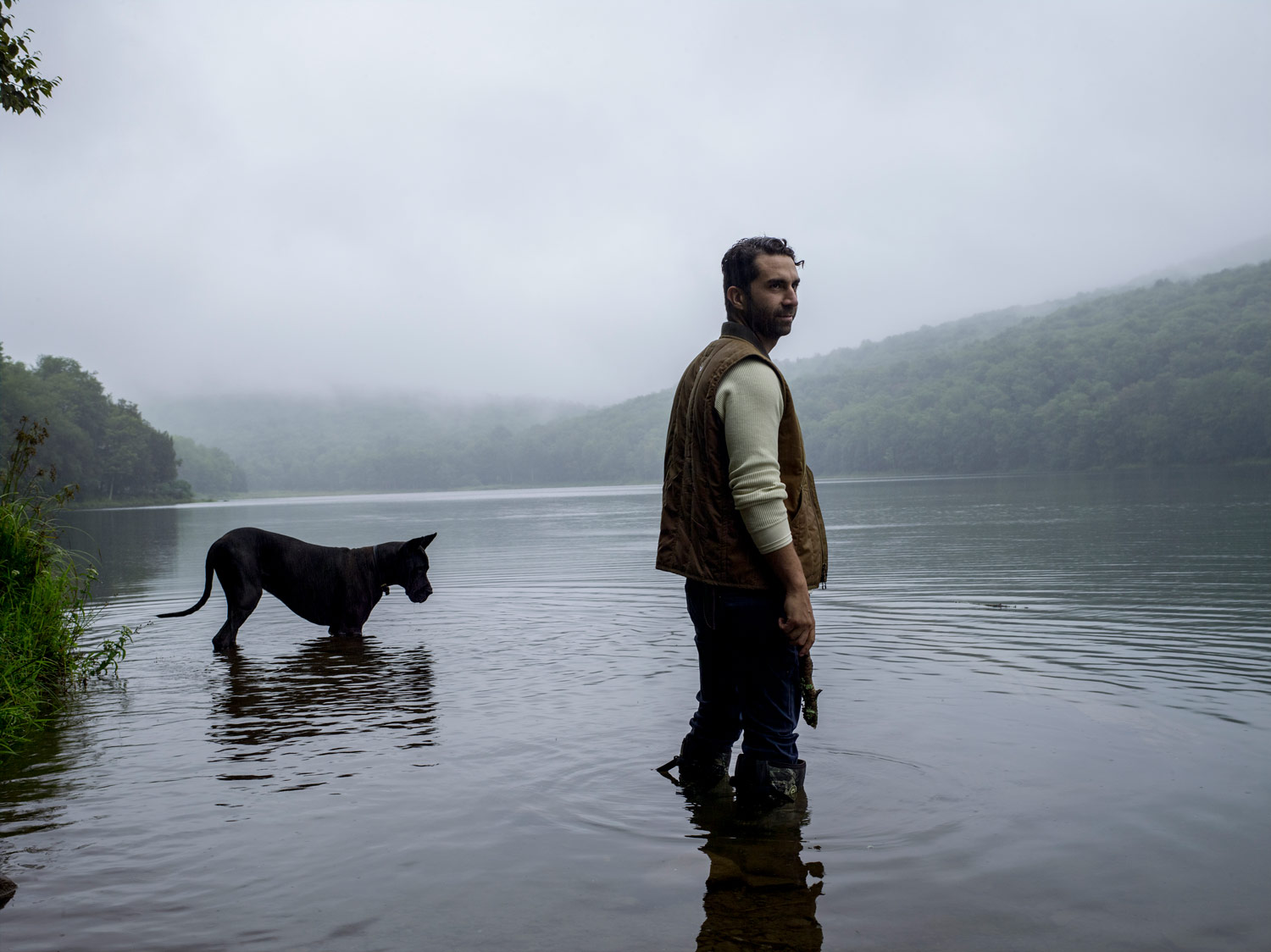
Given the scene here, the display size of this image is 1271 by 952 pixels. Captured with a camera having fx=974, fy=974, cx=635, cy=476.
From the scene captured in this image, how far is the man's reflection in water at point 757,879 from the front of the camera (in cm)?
321

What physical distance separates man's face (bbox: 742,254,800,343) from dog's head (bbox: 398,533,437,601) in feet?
22.6

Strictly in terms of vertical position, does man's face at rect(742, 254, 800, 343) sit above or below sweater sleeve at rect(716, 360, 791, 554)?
above

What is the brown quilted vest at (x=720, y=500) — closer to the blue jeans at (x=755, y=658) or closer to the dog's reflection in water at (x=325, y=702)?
the blue jeans at (x=755, y=658)

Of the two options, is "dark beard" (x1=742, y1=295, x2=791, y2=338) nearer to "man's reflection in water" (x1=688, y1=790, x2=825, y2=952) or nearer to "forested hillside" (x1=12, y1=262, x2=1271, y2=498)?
"man's reflection in water" (x1=688, y1=790, x2=825, y2=952)

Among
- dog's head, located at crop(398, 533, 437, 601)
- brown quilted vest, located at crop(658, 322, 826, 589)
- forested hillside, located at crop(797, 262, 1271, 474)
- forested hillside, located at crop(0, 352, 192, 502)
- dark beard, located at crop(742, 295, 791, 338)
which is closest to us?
brown quilted vest, located at crop(658, 322, 826, 589)

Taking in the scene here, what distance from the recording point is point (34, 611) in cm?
754

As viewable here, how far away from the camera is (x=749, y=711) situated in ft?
13.1

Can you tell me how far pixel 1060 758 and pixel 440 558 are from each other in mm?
17899

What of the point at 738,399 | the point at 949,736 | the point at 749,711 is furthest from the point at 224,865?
the point at 949,736

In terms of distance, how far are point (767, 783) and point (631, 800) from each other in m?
0.87

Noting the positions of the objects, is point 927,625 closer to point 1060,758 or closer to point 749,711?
point 1060,758

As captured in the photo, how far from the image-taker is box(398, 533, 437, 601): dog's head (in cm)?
1036

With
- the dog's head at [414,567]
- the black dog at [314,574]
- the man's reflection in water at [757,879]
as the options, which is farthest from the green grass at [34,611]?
the man's reflection in water at [757,879]

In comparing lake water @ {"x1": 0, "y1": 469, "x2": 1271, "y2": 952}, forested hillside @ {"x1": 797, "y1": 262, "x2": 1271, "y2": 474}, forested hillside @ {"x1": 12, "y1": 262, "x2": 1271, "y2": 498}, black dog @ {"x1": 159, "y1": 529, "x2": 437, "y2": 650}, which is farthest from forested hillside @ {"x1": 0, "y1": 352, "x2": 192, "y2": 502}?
forested hillside @ {"x1": 797, "y1": 262, "x2": 1271, "y2": 474}
